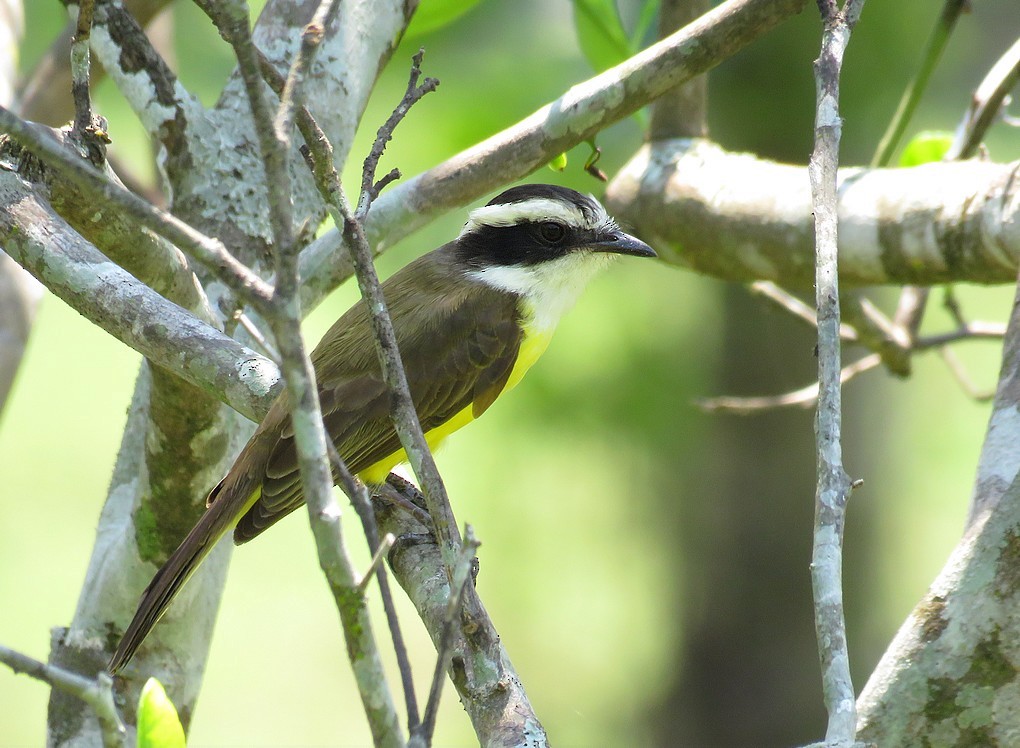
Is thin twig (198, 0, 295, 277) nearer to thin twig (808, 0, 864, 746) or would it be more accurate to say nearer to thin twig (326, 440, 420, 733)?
thin twig (326, 440, 420, 733)

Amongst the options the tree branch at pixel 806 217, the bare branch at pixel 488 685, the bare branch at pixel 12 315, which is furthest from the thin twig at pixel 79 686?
the bare branch at pixel 12 315

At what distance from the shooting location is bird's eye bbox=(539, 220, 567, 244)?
4.15 metres

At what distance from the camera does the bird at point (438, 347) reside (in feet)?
10.9

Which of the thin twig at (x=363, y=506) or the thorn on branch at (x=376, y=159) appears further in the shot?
the thorn on branch at (x=376, y=159)

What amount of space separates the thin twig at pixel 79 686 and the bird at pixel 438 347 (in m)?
1.51

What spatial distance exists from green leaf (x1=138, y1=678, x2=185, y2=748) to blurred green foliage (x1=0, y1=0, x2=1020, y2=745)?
12.0ft

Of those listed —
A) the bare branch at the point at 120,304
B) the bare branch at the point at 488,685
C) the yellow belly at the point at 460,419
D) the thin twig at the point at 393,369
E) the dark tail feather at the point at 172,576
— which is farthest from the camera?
the yellow belly at the point at 460,419

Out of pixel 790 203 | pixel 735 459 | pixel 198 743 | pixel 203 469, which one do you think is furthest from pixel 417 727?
pixel 198 743

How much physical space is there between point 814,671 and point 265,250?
5.34m

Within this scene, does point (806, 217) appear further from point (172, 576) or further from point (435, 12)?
point (172, 576)

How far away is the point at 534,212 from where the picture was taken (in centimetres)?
412

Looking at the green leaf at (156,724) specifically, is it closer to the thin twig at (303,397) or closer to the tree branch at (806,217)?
the thin twig at (303,397)

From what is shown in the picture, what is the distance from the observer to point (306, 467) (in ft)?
4.71

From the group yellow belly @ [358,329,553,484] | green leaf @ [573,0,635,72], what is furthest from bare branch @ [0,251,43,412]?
green leaf @ [573,0,635,72]
